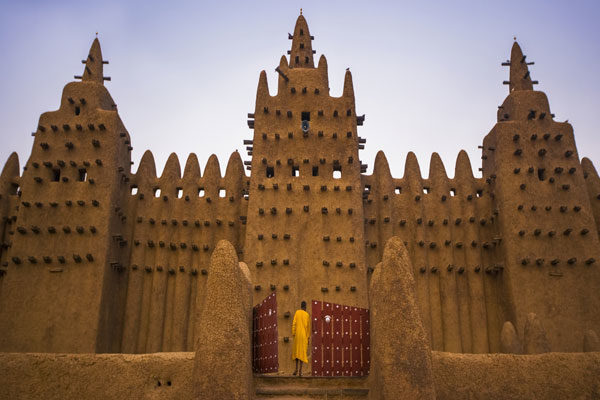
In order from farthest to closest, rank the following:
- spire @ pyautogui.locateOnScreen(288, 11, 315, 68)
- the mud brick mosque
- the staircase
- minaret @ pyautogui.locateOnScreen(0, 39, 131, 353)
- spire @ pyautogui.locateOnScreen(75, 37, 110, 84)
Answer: spire @ pyautogui.locateOnScreen(288, 11, 315, 68)
spire @ pyautogui.locateOnScreen(75, 37, 110, 84)
the mud brick mosque
minaret @ pyautogui.locateOnScreen(0, 39, 131, 353)
the staircase

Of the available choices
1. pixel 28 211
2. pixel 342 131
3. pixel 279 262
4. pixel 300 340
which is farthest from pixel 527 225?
pixel 28 211

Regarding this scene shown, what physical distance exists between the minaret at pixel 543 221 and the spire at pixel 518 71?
411 mm

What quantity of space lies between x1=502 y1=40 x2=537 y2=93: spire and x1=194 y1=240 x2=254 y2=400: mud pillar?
14.8 metres

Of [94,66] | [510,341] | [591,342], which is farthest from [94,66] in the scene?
[591,342]

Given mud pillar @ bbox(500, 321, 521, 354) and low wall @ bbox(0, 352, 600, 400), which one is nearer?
low wall @ bbox(0, 352, 600, 400)

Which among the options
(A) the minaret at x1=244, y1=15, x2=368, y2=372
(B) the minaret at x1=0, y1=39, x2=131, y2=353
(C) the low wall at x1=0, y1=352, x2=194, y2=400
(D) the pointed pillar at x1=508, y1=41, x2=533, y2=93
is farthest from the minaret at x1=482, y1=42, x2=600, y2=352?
(B) the minaret at x1=0, y1=39, x2=131, y2=353

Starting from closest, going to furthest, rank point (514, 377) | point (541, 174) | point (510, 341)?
point (514, 377) < point (510, 341) < point (541, 174)

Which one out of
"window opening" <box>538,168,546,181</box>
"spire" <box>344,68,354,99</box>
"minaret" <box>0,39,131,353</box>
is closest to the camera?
"minaret" <box>0,39,131,353</box>

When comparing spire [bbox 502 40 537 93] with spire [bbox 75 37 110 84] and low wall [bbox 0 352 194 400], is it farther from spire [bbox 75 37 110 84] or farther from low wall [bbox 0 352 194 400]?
low wall [bbox 0 352 194 400]

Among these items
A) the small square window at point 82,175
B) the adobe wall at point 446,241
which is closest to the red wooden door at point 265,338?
the adobe wall at point 446,241

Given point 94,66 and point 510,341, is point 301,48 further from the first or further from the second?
point 510,341

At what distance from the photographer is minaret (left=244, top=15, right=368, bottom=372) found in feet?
53.2

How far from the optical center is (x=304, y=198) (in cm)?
1736

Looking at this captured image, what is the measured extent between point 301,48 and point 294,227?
776 centimetres
